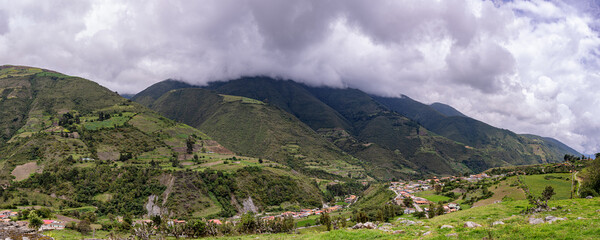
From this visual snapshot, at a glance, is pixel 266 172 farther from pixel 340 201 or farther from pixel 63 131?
pixel 63 131

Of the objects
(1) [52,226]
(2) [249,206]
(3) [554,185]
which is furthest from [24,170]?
(3) [554,185]

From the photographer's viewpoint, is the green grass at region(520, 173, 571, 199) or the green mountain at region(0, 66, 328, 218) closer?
the green grass at region(520, 173, 571, 199)

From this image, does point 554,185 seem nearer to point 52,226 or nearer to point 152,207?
point 52,226

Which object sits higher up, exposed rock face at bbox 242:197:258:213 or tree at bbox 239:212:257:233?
tree at bbox 239:212:257:233

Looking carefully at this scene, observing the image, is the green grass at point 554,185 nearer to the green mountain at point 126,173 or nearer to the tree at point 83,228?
the green mountain at point 126,173

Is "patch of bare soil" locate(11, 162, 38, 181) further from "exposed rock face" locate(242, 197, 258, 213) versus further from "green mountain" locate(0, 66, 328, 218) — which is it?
"exposed rock face" locate(242, 197, 258, 213)

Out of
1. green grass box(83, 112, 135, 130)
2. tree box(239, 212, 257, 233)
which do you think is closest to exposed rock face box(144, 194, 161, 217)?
tree box(239, 212, 257, 233)

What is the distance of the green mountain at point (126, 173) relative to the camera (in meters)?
102

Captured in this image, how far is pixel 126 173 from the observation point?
11594cm

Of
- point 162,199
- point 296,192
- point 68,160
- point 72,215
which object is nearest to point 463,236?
point 72,215

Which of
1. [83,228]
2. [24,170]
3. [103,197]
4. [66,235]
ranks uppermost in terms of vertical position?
[24,170]

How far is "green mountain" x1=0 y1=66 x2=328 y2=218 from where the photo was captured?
336 feet

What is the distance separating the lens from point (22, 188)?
9812cm

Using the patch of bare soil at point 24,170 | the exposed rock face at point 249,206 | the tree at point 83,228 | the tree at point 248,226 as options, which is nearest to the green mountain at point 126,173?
the patch of bare soil at point 24,170
